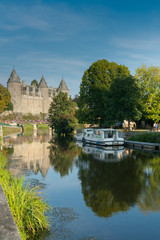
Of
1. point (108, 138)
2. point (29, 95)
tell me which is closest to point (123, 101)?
point (108, 138)

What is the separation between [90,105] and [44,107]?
308ft

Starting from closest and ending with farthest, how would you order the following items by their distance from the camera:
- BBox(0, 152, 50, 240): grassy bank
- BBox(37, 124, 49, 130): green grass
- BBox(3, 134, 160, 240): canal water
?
BBox(0, 152, 50, 240): grassy bank < BBox(3, 134, 160, 240): canal water < BBox(37, 124, 49, 130): green grass

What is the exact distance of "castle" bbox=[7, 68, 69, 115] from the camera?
119625mm

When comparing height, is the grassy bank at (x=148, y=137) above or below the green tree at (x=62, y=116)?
below

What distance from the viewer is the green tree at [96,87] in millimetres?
45219

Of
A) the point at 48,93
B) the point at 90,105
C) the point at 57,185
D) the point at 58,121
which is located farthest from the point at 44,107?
the point at 57,185

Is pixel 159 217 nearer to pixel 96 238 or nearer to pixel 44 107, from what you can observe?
pixel 96 238

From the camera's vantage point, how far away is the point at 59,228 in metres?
8.48

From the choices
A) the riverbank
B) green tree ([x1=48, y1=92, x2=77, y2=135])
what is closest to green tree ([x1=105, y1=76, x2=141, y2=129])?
green tree ([x1=48, y1=92, x2=77, y2=135])

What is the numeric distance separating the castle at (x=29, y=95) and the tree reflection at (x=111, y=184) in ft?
337

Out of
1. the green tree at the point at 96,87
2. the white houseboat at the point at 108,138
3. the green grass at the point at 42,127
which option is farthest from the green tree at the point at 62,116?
the white houseboat at the point at 108,138

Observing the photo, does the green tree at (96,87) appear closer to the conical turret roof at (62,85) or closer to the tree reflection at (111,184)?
the tree reflection at (111,184)

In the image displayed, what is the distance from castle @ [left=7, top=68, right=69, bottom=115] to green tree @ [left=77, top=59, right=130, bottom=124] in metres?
77.8

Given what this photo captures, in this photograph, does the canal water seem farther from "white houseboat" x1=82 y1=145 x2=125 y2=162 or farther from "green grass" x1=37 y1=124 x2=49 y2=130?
"green grass" x1=37 y1=124 x2=49 y2=130
